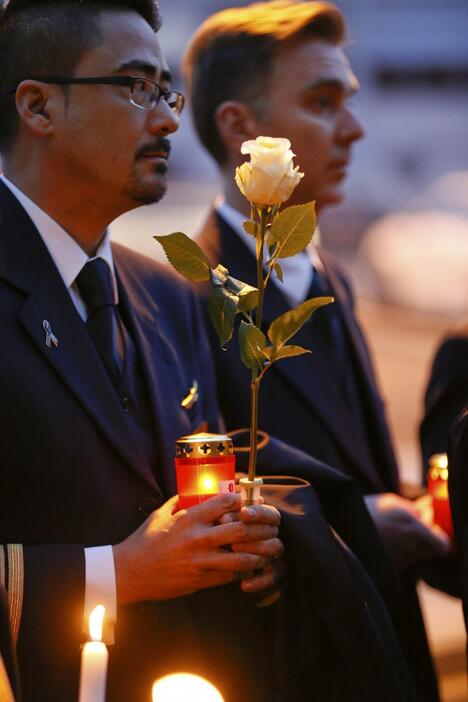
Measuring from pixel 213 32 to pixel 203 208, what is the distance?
14.9 m

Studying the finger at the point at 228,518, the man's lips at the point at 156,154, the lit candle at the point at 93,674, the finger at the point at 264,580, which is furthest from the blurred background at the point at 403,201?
the lit candle at the point at 93,674

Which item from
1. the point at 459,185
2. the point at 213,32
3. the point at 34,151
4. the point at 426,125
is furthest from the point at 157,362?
the point at 426,125

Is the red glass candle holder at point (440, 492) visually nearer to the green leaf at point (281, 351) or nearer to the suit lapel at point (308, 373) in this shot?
the suit lapel at point (308, 373)

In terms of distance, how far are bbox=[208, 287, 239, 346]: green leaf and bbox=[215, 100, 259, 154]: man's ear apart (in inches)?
54.2

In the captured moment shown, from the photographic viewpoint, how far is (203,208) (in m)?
18.1

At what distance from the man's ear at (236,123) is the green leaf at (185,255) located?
136cm

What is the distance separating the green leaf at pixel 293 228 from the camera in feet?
6.12

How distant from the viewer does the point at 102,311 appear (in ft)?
7.55

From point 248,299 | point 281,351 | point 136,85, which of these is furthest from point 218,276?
point 136,85

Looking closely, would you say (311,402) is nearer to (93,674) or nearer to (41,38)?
(41,38)

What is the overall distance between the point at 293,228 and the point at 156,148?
0.58 meters

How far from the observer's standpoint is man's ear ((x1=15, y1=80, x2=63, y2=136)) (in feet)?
7.63

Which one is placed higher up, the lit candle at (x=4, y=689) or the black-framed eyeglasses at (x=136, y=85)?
the black-framed eyeglasses at (x=136, y=85)

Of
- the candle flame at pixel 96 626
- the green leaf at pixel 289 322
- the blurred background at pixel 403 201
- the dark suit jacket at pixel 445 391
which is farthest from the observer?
the blurred background at pixel 403 201
